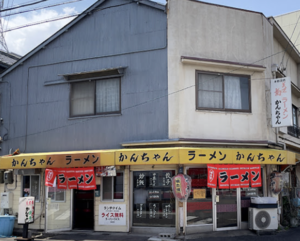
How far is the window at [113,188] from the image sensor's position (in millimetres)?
12961

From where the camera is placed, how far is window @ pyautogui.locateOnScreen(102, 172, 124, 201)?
42.5 ft

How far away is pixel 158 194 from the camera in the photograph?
1259 cm

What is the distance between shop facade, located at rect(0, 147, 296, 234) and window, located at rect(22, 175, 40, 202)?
818 millimetres

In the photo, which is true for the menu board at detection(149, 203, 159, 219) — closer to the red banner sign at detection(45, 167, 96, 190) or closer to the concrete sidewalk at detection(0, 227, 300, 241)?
the concrete sidewalk at detection(0, 227, 300, 241)

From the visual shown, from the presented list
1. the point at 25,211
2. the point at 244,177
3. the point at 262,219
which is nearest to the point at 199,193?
the point at 244,177

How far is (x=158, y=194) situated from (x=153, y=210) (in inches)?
24.3

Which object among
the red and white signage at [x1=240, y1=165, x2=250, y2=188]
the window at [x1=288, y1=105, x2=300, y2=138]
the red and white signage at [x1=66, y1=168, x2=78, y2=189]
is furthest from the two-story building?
the window at [x1=288, y1=105, x2=300, y2=138]

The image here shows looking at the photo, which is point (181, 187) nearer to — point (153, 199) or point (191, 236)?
point (153, 199)

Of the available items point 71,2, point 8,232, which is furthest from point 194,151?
point 8,232

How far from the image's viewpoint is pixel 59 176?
43.8 ft

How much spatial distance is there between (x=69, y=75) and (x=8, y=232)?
21.6ft

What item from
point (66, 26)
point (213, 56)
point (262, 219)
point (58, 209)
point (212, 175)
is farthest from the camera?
point (66, 26)

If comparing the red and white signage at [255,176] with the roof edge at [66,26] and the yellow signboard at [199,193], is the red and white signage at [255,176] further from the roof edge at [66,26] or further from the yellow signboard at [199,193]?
the roof edge at [66,26]

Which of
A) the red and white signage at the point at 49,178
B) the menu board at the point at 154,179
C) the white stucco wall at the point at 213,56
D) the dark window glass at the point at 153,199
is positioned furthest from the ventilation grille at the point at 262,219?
the red and white signage at the point at 49,178
